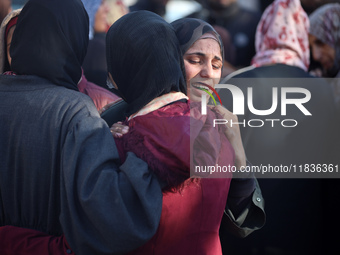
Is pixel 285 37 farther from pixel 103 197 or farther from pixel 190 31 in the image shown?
pixel 103 197

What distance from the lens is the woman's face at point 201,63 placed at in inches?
66.7

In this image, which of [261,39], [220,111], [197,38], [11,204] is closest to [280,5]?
[261,39]

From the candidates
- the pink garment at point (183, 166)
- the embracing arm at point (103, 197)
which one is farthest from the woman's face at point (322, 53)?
the embracing arm at point (103, 197)

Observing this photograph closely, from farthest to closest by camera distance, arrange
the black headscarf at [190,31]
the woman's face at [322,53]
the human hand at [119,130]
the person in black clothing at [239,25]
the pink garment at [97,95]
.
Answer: the person in black clothing at [239,25] → the woman's face at [322,53] → the pink garment at [97,95] → the black headscarf at [190,31] → the human hand at [119,130]

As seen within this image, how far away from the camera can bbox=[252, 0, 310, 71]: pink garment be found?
8.79ft

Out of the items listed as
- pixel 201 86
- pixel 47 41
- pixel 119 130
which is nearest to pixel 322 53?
pixel 201 86

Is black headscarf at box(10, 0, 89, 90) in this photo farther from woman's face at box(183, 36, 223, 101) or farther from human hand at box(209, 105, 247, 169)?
human hand at box(209, 105, 247, 169)

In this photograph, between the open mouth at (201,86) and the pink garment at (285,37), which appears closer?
the open mouth at (201,86)

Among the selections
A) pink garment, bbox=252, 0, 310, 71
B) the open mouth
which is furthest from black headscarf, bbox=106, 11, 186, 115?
pink garment, bbox=252, 0, 310, 71

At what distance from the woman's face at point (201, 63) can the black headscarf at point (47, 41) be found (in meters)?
0.50

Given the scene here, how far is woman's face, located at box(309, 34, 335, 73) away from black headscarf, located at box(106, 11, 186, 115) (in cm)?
182

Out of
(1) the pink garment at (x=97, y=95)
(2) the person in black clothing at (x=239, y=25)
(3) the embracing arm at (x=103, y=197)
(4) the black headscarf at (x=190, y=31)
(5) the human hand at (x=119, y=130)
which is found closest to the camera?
(3) the embracing arm at (x=103, y=197)

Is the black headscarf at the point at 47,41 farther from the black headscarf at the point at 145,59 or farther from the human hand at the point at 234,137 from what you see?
the human hand at the point at 234,137

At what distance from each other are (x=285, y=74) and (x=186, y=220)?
1462mm
